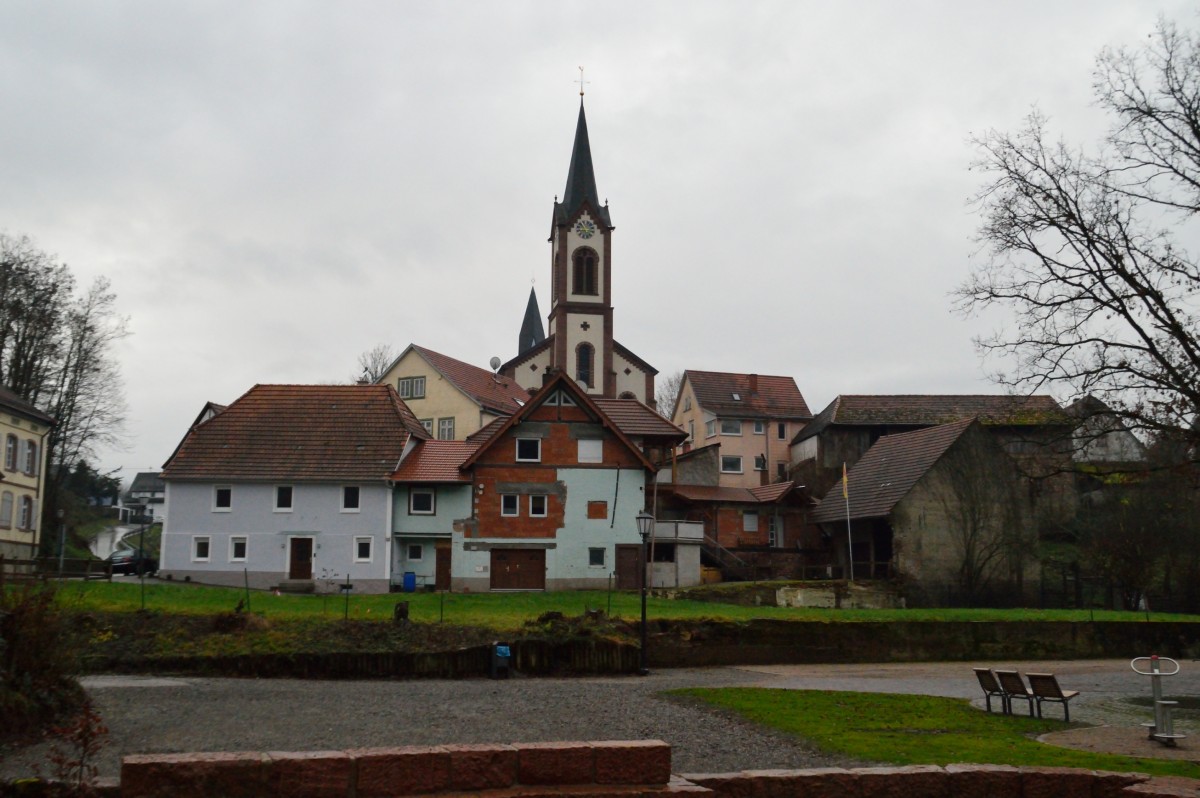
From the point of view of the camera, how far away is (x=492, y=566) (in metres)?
44.2

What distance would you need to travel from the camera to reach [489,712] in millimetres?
17891

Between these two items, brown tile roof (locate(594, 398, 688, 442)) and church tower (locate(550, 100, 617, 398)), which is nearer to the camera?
brown tile roof (locate(594, 398, 688, 442))

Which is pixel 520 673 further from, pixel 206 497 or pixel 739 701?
pixel 206 497

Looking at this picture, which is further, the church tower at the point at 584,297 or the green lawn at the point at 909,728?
Result: the church tower at the point at 584,297

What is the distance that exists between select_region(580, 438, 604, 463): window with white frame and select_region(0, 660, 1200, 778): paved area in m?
19.3

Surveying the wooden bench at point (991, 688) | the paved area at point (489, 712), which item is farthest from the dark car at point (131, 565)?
the wooden bench at point (991, 688)

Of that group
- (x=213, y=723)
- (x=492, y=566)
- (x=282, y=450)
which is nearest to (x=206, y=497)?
(x=282, y=450)

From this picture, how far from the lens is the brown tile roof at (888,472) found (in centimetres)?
4697

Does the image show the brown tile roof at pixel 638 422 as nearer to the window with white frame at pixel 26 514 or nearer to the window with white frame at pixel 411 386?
the window with white frame at pixel 411 386

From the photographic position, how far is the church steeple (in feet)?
263

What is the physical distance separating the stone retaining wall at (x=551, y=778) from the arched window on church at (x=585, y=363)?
221 feet

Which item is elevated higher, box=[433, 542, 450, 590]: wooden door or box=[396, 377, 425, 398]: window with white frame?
box=[396, 377, 425, 398]: window with white frame

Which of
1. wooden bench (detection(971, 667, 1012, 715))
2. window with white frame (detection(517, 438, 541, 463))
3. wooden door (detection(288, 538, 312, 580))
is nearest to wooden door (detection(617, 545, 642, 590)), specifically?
window with white frame (detection(517, 438, 541, 463))

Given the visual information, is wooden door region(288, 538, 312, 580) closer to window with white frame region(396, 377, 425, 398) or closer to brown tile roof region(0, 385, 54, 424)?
brown tile roof region(0, 385, 54, 424)
